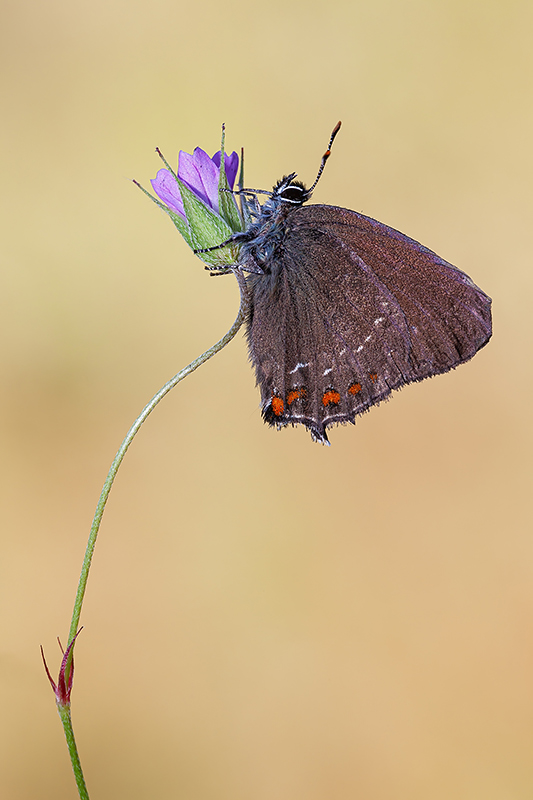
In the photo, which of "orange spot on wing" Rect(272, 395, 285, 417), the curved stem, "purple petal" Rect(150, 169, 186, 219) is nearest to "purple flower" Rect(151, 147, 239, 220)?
"purple petal" Rect(150, 169, 186, 219)

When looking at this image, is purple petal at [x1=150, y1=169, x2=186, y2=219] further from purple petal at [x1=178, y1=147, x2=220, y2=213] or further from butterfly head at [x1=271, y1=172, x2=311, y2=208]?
butterfly head at [x1=271, y1=172, x2=311, y2=208]

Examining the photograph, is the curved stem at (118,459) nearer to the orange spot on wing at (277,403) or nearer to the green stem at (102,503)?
the green stem at (102,503)

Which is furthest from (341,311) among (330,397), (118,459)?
(118,459)

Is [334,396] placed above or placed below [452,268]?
below

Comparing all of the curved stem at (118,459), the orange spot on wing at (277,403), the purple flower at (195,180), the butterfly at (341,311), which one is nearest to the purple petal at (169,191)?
the purple flower at (195,180)

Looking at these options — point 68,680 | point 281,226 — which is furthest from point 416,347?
point 68,680

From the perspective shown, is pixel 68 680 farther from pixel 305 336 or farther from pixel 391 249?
pixel 391 249

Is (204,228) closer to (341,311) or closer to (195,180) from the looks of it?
(195,180)
